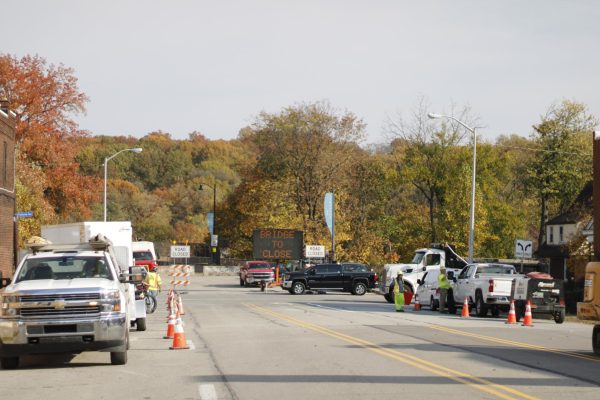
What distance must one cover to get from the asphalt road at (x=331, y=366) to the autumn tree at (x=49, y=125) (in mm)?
39255

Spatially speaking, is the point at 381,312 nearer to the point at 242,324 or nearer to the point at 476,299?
the point at 476,299

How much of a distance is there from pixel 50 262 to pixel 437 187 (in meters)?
61.3

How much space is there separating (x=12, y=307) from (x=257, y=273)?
167 feet

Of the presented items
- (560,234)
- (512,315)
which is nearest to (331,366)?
(512,315)

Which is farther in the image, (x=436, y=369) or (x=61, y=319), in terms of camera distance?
(x=61, y=319)

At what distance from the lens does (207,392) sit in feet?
41.8

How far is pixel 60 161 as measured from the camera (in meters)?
64.2

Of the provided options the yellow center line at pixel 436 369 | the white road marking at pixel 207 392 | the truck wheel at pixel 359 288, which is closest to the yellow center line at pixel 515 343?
the yellow center line at pixel 436 369

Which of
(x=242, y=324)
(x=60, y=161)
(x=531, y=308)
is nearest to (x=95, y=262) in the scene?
(x=242, y=324)

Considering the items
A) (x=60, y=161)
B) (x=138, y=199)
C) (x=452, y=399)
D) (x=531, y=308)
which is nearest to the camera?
(x=452, y=399)

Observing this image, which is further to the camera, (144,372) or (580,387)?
(144,372)

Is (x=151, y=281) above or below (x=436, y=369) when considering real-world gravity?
above

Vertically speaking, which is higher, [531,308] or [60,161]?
[60,161]

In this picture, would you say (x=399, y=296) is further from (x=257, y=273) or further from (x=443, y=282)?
(x=257, y=273)
